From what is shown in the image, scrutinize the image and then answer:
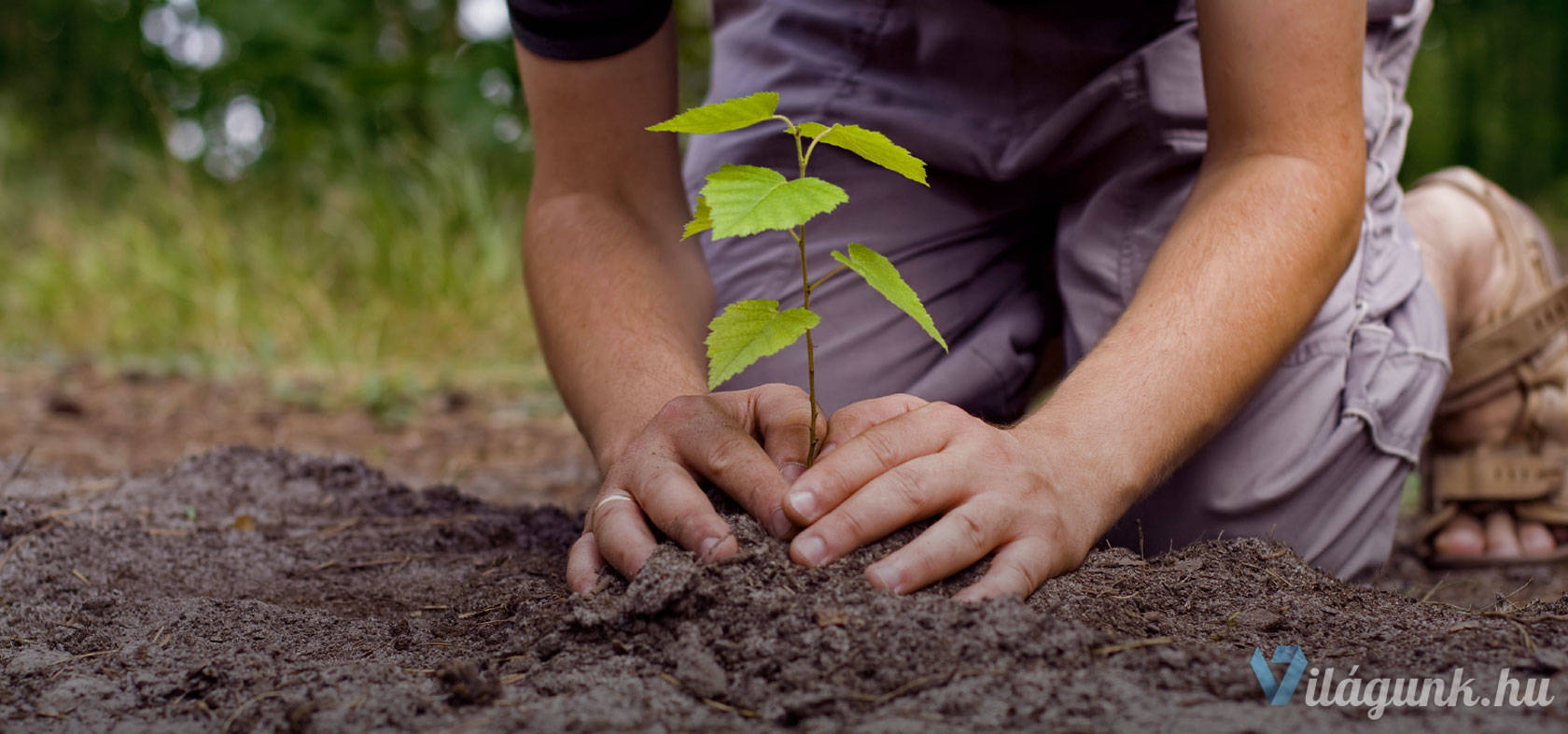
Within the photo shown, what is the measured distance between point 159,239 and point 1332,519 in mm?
5243

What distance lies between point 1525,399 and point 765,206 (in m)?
2.04

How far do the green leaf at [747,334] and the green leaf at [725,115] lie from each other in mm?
182

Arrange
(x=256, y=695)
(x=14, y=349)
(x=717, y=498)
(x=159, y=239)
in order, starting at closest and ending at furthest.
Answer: (x=256, y=695), (x=717, y=498), (x=14, y=349), (x=159, y=239)

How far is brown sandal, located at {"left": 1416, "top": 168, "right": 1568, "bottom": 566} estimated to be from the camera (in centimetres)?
224

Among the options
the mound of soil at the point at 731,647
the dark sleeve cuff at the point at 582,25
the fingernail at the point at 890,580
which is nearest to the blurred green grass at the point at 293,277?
the dark sleeve cuff at the point at 582,25

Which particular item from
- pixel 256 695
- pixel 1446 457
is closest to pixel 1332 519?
pixel 1446 457

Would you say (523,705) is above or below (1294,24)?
below

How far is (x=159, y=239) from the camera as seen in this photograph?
521cm

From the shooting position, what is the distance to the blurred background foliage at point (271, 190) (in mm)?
4586

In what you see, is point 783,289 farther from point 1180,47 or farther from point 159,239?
point 159,239

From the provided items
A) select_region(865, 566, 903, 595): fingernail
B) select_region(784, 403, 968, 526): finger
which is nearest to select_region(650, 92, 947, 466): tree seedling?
select_region(784, 403, 968, 526): finger

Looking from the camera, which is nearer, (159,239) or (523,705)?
(523,705)

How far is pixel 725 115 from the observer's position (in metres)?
1.11

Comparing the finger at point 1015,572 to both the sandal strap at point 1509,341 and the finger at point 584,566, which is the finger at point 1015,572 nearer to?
the finger at point 584,566
